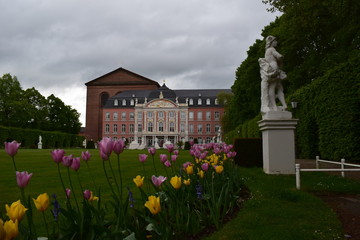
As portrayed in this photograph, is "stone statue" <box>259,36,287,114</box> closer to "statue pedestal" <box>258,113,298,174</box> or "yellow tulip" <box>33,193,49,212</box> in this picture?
"statue pedestal" <box>258,113,298,174</box>

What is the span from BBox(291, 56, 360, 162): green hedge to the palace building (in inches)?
1762

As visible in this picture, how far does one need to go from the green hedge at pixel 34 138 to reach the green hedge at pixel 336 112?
101ft

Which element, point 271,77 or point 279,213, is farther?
point 271,77

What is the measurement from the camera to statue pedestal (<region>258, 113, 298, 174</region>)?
7.29 m

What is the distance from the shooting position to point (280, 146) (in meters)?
7.30

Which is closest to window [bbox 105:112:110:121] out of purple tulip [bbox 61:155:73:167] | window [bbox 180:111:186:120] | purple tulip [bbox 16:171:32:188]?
window [bbox 180:111:186:120]

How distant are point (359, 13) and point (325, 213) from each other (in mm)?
12439

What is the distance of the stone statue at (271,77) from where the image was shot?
26.0ft

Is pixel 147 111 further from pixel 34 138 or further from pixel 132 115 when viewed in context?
pixel 34 138

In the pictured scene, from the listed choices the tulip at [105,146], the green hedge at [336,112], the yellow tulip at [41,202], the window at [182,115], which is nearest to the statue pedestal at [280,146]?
the green hedge at [336,112]

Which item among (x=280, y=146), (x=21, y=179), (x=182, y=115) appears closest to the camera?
(x=21, y=179)

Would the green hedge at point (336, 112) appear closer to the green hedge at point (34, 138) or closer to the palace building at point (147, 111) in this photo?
the green hedge at point (34, 138)

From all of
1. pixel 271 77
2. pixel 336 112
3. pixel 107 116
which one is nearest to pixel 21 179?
pixel 271 77

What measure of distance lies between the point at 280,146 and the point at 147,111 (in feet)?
182
